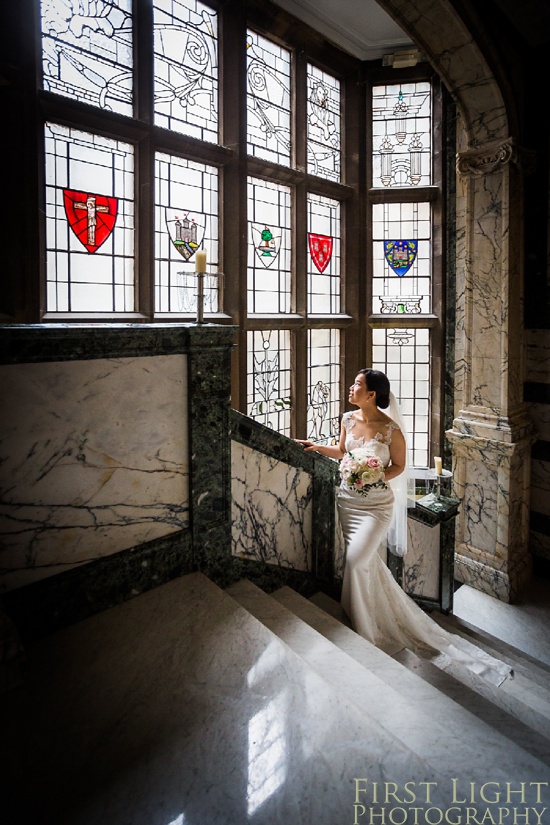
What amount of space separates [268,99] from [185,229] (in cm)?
177

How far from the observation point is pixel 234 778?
1435 millimetres

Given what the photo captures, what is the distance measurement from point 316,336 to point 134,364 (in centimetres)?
372

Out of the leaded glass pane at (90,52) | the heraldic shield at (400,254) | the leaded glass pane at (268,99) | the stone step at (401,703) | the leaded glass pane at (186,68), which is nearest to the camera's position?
the stone step at (401,703)

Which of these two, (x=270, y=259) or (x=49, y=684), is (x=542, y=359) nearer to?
(x=270, y=259)

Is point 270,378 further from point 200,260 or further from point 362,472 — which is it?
point 200,260

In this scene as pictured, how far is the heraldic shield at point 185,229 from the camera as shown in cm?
462

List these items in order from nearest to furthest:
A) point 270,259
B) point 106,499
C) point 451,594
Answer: point 106,499, point 451,594, point 270,259

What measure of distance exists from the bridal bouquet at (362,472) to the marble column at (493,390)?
6.06ft

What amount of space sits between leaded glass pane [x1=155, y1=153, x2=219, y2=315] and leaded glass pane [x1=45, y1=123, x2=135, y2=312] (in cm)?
30

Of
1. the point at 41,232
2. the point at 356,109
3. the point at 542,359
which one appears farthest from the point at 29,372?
the point at 356,109

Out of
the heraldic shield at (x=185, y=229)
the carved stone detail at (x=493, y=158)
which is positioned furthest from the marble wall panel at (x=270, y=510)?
the carved stone detail at (x=493, y=158)

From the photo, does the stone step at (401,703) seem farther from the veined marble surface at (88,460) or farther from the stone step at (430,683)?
the veined marble surface at (88,460)

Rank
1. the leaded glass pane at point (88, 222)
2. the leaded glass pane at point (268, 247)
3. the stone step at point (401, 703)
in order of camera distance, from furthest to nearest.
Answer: the leaded glass pane at point (268, 247) → the leaded glass pane at point (88, 222) → the stone step at point (401, 703)

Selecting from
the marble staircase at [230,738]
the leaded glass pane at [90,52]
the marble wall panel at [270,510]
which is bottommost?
the marble staircase at [230,738]
